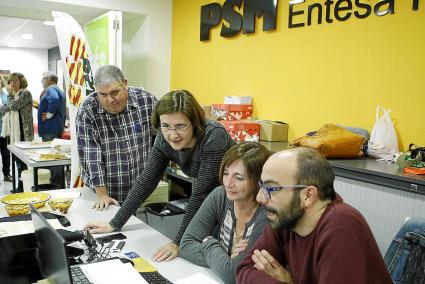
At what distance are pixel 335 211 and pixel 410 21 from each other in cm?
187

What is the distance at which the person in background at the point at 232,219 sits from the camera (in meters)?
1.44

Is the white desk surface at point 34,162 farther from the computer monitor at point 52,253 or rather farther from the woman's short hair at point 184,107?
the computer monitor at point 52,253

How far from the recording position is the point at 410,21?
2.44 metres

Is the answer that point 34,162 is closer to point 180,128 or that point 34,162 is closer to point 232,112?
point 232,112

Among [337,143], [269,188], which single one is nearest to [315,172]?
[269,188]

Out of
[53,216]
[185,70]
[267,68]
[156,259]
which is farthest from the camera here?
[185,70]

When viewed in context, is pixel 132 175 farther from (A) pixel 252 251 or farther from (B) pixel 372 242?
(B) pixel 372 242

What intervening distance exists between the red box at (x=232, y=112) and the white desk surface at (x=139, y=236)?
1.49 meters

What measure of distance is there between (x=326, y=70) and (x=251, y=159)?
5.64 feet

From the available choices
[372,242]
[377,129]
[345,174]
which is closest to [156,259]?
[372,242]

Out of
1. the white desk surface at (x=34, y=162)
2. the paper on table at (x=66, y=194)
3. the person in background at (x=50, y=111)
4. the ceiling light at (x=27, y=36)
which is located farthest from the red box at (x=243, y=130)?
the ceiling light at (x=27, y=36)

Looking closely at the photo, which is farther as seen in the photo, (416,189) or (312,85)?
(312,85)

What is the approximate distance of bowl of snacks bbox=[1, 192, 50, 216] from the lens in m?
1.82

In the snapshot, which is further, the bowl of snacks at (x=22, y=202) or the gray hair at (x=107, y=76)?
the gray hair at (x=107, y=76)
